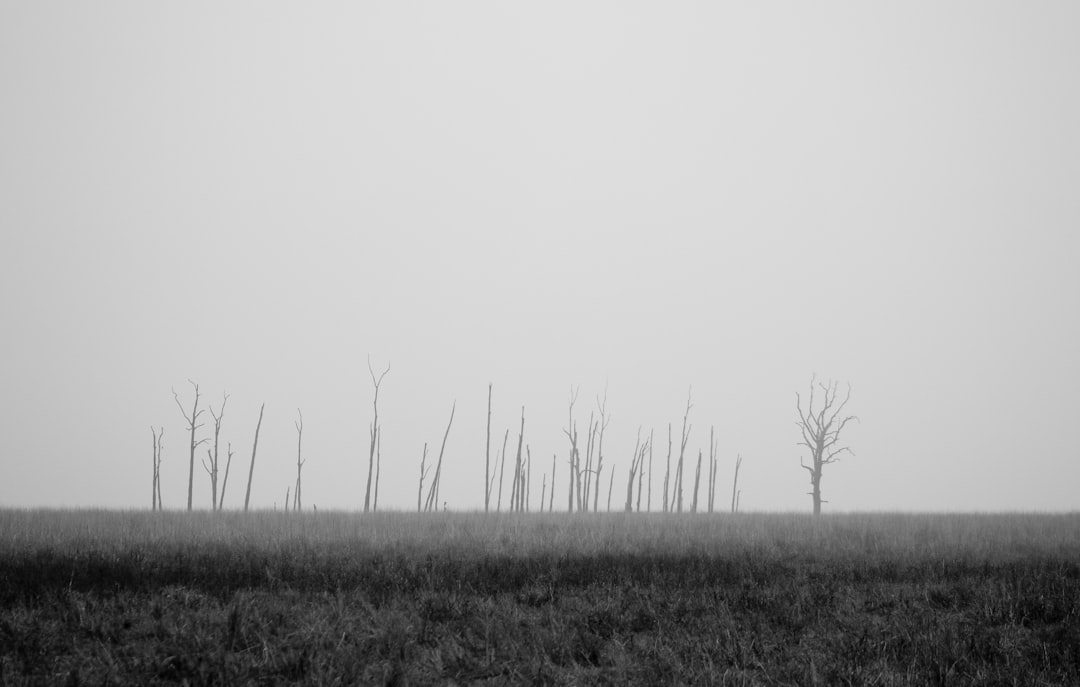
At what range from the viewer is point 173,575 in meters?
Answer: 9.90

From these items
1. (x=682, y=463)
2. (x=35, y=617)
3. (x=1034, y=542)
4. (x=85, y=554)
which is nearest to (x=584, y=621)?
(x=35, y=617)

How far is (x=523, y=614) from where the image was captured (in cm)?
796

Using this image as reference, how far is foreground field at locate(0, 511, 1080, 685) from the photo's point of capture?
6.25 m

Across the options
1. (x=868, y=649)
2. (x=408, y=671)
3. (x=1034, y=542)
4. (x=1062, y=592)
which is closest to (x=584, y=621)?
(x=408, y=671)

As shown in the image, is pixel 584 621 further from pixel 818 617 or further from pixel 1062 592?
Answer: pixel 1062 592

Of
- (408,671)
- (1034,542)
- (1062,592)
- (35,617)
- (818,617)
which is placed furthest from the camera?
(1034,542)

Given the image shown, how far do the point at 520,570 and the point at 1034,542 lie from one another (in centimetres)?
1331

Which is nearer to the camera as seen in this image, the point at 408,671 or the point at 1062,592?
the point at 408,671

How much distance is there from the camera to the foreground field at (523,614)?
20.5 ft

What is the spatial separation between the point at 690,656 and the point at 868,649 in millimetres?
1863

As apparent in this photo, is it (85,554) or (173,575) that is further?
(85,554)

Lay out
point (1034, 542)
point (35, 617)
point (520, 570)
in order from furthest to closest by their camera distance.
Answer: point (1034, 542) → point (520, 570) → point (35, 617)

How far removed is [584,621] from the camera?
7.79 meters

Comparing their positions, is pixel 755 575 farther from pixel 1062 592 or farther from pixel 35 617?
pixel 35 617
